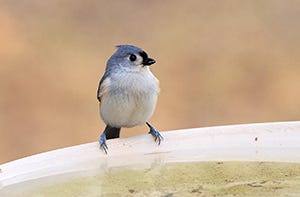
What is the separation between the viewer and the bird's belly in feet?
9.55

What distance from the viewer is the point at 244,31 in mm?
6297

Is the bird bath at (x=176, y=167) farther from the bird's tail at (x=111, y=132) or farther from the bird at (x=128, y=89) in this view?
the bird's tail at (x=111, y=132)

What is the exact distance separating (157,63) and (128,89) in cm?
306

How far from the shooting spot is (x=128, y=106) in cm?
292

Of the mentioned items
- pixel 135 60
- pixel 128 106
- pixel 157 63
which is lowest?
pixel 157 63

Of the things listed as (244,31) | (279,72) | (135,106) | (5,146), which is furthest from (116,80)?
(244,31)

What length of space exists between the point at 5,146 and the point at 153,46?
1.64 meters

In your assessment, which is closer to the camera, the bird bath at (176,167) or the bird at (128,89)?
the bird bath at (176,167)

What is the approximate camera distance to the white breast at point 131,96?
2.91 meters

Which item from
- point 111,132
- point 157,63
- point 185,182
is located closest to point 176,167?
point 185,182

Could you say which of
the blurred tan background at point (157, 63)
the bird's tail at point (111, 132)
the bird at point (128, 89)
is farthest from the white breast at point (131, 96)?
the blurred tan background at point (157, 63)

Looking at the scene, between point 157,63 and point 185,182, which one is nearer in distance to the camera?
point 185,182

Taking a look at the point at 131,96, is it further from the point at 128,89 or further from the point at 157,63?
the point at 157,63

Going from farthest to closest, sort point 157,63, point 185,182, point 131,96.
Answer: point 157,63
point 131,96
point 185,182
